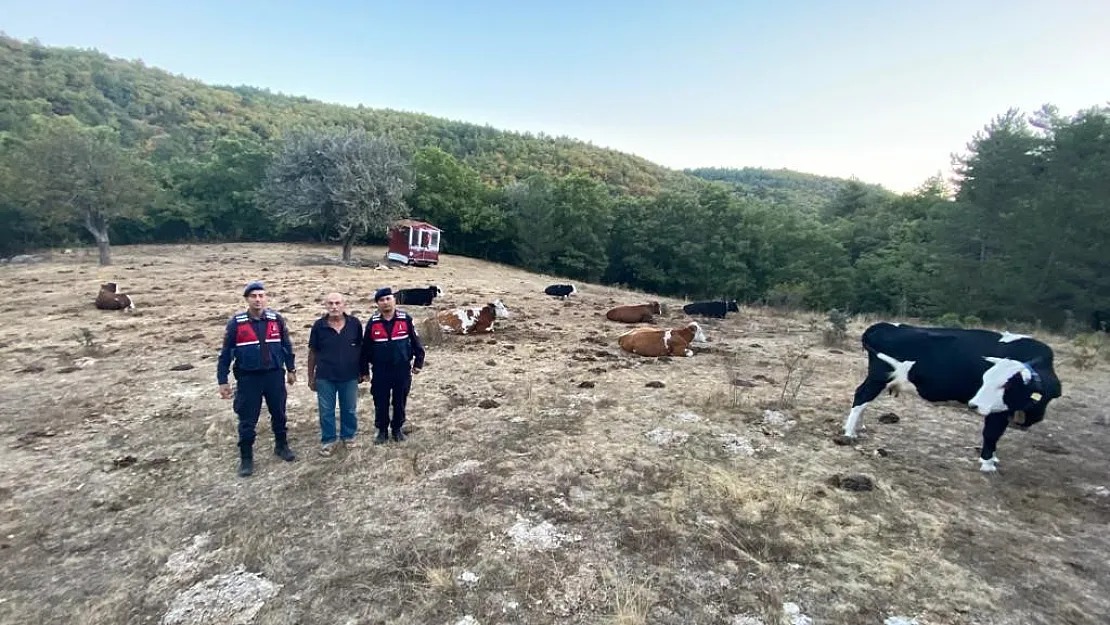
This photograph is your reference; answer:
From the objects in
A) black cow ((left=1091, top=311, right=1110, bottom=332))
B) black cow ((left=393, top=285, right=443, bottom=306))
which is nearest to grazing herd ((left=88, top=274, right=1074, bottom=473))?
black cow ((left=393, top=285, right=443, bottom=306))

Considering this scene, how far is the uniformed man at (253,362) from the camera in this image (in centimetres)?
488

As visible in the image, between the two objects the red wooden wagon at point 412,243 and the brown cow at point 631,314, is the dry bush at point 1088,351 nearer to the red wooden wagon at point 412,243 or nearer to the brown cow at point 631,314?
the brown cow at point 631,314

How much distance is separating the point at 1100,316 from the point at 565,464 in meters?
23.6

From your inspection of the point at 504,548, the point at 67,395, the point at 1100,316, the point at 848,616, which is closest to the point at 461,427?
the point at 504,548

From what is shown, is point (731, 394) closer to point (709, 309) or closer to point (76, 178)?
point (709, 309)

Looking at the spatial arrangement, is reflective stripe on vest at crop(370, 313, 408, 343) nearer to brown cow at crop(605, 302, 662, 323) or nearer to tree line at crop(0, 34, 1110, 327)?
brown cow at crop(605, 302, 662, 323)

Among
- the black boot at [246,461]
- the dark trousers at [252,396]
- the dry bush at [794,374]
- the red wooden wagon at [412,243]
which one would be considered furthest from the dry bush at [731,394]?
the red wooden wagon at [412,243]

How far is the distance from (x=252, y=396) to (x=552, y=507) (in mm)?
3109

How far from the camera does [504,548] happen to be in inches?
152

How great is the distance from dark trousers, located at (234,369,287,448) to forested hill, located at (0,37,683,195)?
43487 millimetres

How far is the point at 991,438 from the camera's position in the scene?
17.1ft

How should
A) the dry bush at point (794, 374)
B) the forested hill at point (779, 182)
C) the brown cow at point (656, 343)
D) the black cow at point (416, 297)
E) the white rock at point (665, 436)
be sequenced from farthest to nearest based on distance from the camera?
the forested hill at point (779, 182)
the black cow at point (416, 297)
the brown cow at point (656, 343)
the dry bush at point (794, 374)
the white rock at point (665, 436)

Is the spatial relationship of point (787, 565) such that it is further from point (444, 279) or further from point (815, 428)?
point (444, 279)

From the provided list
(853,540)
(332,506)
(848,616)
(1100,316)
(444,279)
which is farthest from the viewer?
(444,279)
